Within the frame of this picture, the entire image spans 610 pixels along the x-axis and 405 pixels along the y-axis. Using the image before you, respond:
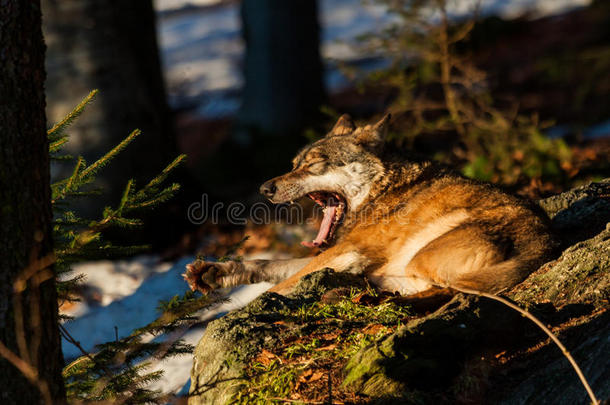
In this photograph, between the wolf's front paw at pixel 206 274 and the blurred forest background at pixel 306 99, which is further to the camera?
the blurred forest background at pixel 306 99

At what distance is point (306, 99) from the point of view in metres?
10.7

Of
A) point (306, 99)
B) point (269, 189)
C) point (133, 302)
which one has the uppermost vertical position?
point (306, 99)

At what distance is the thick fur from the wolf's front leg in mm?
10

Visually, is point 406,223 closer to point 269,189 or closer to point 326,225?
point 326,225

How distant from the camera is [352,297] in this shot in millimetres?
4094

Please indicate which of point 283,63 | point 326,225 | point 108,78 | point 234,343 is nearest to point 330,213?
point 326,225

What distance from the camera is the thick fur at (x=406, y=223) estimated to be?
421 centimetres

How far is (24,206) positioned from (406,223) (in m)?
3.04

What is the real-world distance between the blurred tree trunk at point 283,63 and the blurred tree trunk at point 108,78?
291cm

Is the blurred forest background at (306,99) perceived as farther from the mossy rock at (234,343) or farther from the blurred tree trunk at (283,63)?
the mossy rock at (234,343)

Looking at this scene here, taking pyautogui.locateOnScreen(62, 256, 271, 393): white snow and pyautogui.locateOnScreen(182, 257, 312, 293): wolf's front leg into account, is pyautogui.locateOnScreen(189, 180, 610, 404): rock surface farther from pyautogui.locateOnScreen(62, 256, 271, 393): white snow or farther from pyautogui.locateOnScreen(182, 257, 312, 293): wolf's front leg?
pyautogui.locateOnScreen(62, 256, 271, 393): white snow

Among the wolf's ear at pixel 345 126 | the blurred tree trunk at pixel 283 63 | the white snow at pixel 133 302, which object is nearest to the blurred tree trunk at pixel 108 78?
the white snow at pixel 133 302

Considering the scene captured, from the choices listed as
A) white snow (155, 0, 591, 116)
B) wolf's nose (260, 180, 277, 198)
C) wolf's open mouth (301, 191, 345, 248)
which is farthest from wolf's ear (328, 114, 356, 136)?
white snow (155, 0, 591, 116)

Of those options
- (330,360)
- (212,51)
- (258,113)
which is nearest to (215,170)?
(258,113)
